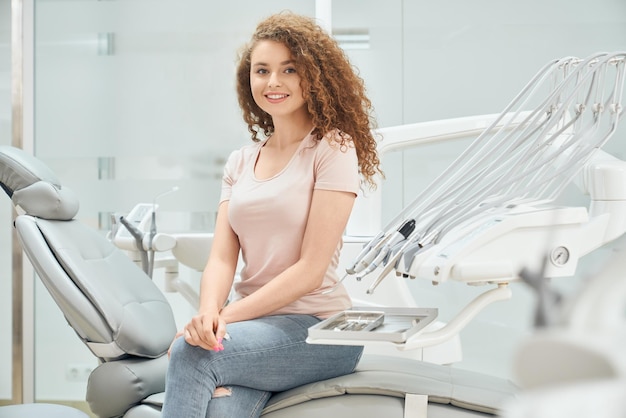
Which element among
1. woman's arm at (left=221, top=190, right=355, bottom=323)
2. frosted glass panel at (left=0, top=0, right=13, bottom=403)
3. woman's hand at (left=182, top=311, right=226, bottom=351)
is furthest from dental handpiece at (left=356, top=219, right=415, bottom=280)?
frosted glass panel at (left=0, top=0, right=13, bottom=403)

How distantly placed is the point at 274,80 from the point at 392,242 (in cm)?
52

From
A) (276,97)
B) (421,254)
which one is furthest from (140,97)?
(421,254)

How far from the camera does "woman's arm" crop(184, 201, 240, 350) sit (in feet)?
4.64

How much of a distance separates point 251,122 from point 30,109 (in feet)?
6.60

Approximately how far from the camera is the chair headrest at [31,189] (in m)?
1.94

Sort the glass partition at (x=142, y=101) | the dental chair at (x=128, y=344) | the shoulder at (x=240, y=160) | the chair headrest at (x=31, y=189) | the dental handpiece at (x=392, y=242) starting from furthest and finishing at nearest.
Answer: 1. the glass partition at (x=142, y=101)
2. the chair headrest at (x=31, y=189)
3. the shoulder at (x=240, y=160)
4. the dental chair at (x=128, y=344)
5. the dental handpiece at (x=392, y=242)

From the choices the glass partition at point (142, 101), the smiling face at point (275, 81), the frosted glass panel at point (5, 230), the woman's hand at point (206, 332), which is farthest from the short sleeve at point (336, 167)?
the frosted glass panel at point (5, 230)

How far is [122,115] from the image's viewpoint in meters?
3.47

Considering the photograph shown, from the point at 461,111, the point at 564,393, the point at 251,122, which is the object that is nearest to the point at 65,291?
the point at 251,122

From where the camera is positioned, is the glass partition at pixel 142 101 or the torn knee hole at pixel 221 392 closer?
the torn knee hole at pixel 221 392

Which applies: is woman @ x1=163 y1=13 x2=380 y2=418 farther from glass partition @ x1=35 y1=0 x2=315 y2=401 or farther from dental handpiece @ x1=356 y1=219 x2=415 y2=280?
glass partition @ x1=35 y1=0 x2=315 y2=401

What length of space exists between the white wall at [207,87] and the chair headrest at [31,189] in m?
1.39

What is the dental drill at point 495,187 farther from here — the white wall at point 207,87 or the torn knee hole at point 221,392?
the white wall at point 207,87

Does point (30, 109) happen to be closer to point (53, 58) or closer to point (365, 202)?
point (53, 58)
